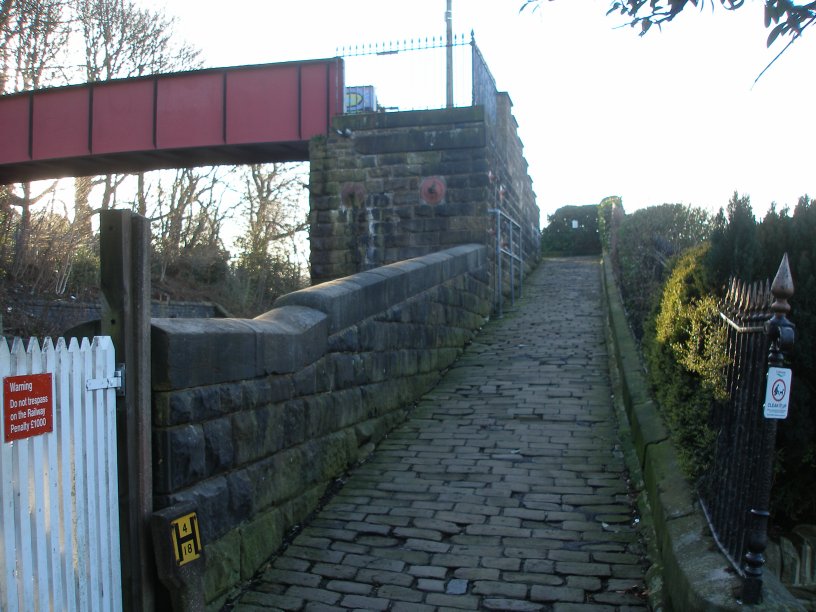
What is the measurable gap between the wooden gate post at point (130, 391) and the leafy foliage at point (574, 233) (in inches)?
899

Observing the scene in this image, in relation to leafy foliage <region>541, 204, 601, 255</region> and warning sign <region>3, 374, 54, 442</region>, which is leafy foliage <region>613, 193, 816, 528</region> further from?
leafy foliage <region>541, 204, 601, 255</region>

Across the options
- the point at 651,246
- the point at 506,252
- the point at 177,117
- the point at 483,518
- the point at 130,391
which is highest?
the point at 177,117

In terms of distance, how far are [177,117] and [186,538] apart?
12814 mm

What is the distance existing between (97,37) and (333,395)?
72.5ft

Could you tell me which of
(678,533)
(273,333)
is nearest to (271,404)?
(273,333)

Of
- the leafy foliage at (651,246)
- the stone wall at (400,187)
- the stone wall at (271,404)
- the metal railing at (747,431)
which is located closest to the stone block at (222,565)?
the stone wall at (271,404)

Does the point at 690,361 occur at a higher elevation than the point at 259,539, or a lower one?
higher

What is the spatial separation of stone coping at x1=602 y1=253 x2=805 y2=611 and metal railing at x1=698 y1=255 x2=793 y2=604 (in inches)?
2.7

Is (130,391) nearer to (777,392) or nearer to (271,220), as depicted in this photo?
(777,392)

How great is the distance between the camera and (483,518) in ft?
17.1

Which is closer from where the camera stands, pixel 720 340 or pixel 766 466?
pixel 766 466

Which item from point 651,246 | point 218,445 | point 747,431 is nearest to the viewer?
point 747,431

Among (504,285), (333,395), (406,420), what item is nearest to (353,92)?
(504,285)

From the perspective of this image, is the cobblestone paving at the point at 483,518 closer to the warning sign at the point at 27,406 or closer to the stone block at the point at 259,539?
the stone block at the point at 259,539
